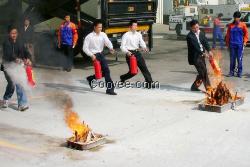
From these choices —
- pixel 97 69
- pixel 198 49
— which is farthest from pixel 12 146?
pixel 198 49

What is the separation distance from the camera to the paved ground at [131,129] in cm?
600

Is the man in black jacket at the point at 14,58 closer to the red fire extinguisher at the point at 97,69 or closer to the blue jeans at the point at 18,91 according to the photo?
the blue jeans at the point at 18,91

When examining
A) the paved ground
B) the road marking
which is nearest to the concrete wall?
the paved ground

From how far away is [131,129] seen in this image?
7445 mm

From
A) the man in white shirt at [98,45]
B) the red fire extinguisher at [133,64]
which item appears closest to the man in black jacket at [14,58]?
the man in white shirt at [98,45]

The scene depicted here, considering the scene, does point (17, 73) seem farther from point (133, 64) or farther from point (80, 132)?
point (133, 64)

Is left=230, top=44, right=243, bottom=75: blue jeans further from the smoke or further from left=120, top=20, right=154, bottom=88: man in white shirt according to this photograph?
the smoke

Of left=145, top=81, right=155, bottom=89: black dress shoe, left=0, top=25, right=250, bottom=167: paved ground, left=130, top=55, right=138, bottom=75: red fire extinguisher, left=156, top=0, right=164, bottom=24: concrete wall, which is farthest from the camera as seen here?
left=156, top=0, right=164, bottom=24: concrete wall

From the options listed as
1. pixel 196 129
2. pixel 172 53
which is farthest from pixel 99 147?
pixel 172 53

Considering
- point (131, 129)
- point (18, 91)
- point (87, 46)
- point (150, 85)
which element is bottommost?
point (131, 129)

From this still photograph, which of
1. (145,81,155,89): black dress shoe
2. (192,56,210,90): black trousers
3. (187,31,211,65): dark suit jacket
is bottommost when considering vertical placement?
(145,81,155,89): black dress shoe

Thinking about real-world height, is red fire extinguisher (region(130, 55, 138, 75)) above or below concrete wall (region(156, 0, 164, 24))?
below

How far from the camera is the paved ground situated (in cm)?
600

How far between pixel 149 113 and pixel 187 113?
27.7 inches
